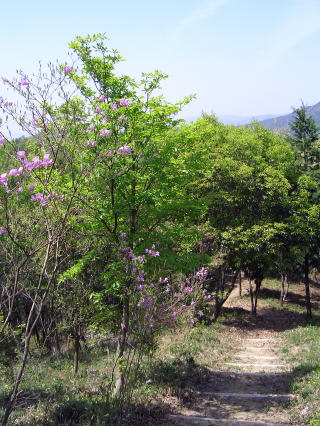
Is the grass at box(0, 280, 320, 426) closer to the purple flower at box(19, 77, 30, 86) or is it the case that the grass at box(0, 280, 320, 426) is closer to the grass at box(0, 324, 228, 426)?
the grass at box(0, 324, 228, 426)

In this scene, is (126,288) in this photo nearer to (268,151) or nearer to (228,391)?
(228,391)

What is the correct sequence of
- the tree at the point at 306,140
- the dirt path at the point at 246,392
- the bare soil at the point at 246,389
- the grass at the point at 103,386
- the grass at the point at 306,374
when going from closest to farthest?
the grass at the point at 103,386 → the grass at the point at 306,374 → the dirt path at the point at 246,392 → the bare soil at the point at 246,389 → the tree at the point at 306,140

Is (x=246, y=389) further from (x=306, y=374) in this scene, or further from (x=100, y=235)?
(x=100, y=235)

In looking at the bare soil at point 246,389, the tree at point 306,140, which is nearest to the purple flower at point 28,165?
the bare soil at point 246,389

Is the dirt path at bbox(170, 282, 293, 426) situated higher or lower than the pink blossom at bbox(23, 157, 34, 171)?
lower

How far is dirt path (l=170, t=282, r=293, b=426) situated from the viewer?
383 inches

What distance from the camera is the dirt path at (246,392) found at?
9719 mm

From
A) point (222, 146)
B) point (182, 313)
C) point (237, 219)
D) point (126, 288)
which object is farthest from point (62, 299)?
point (222, 146)

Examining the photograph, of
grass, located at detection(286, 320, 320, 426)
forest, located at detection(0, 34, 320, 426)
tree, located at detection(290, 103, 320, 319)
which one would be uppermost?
tree, located at detection(290, 103, 320, 319)

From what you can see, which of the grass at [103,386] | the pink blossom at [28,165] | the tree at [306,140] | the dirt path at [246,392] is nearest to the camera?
the pink blossom at [28,165]

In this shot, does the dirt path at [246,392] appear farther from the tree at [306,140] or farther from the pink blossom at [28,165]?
the tree at [306,140]

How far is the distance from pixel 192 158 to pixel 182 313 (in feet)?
15.0

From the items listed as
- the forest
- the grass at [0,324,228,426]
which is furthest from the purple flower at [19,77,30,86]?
the grass at [0,324,228,426]

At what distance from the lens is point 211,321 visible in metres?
25.6
